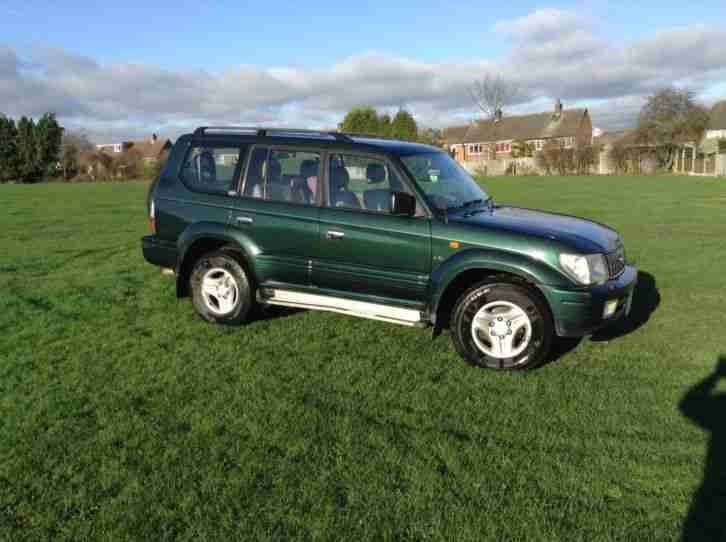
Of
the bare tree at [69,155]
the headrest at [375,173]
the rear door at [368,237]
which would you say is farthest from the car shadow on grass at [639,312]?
the bare tree at [69,155]

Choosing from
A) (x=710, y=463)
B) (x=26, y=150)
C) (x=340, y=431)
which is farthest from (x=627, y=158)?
(x=26, y=150)

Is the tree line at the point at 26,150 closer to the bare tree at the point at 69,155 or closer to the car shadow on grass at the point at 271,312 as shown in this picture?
the bare tree at the point at 69,155

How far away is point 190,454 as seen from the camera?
3729 millimetres

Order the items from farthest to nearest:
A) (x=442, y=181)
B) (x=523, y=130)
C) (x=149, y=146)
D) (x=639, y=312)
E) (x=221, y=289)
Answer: (x=149, y=146) → (x=523, y=130) → (x=639, y=312) → (x=221, y=289) → (x=442, y=181)

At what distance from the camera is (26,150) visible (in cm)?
6838

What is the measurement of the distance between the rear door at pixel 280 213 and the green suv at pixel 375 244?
0.4 inches

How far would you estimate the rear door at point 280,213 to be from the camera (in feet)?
19.8

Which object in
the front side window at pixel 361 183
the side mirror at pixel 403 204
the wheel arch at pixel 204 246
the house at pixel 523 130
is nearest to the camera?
→ the side mirror at pixel 403 204

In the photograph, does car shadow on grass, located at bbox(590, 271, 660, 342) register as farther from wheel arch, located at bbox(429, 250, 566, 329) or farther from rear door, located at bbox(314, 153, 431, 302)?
rear door, located at bbox(314, 153, 431, 302)

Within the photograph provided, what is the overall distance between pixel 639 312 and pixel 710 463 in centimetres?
377

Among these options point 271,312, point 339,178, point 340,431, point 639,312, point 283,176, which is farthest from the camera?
point 639,312

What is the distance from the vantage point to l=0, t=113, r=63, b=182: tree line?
68188 mm

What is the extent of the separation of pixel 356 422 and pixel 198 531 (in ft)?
4.74

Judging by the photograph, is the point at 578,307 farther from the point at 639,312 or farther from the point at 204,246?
the point at 204,246
